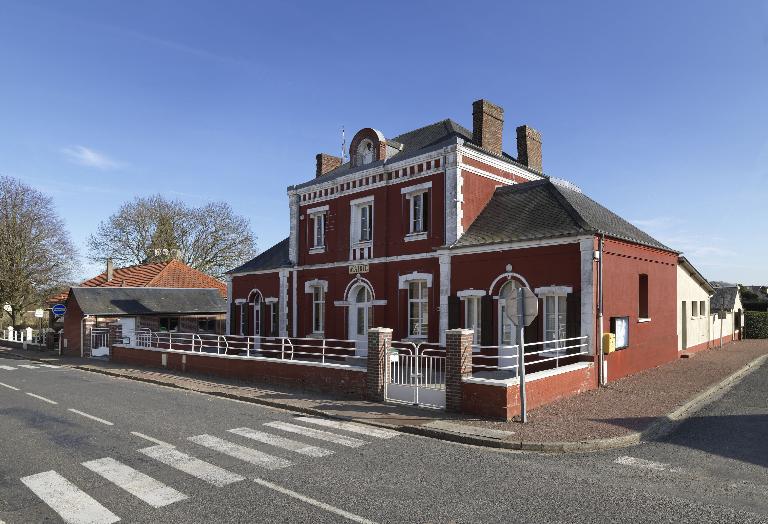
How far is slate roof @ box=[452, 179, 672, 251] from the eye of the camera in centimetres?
1589

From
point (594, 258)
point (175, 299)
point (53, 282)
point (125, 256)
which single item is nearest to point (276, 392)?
point (594, 258)

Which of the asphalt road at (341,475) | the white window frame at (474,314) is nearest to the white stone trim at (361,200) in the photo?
the white window frame at (474,314)

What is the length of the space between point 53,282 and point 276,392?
35947 millimetres

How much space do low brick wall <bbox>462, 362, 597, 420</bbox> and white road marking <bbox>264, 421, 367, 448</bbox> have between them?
118 inches

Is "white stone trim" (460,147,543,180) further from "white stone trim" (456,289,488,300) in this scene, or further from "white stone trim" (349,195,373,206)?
"white stone trim" (456,289,488,300)

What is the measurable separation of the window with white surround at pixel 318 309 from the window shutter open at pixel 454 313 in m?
6.98

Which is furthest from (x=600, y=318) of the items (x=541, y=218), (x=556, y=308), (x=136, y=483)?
(x=136, y=483)

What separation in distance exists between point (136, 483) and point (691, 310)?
24.8 m

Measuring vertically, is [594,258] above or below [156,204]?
below

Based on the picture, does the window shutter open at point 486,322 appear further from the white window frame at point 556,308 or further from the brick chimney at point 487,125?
the brick chimney at point 487,125

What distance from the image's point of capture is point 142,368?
2178cm

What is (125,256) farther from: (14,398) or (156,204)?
(14,398)

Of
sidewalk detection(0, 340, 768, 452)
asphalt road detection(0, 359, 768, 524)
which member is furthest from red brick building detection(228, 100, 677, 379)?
asphalt road detection(0, 359, 768, 524)

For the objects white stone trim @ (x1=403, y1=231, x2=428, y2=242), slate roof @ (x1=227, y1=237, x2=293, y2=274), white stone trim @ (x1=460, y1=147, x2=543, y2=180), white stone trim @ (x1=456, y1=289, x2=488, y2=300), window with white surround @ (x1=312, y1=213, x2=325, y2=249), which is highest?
white stone trim @ (x1=460, y1=147, x2=543, y2=180)
